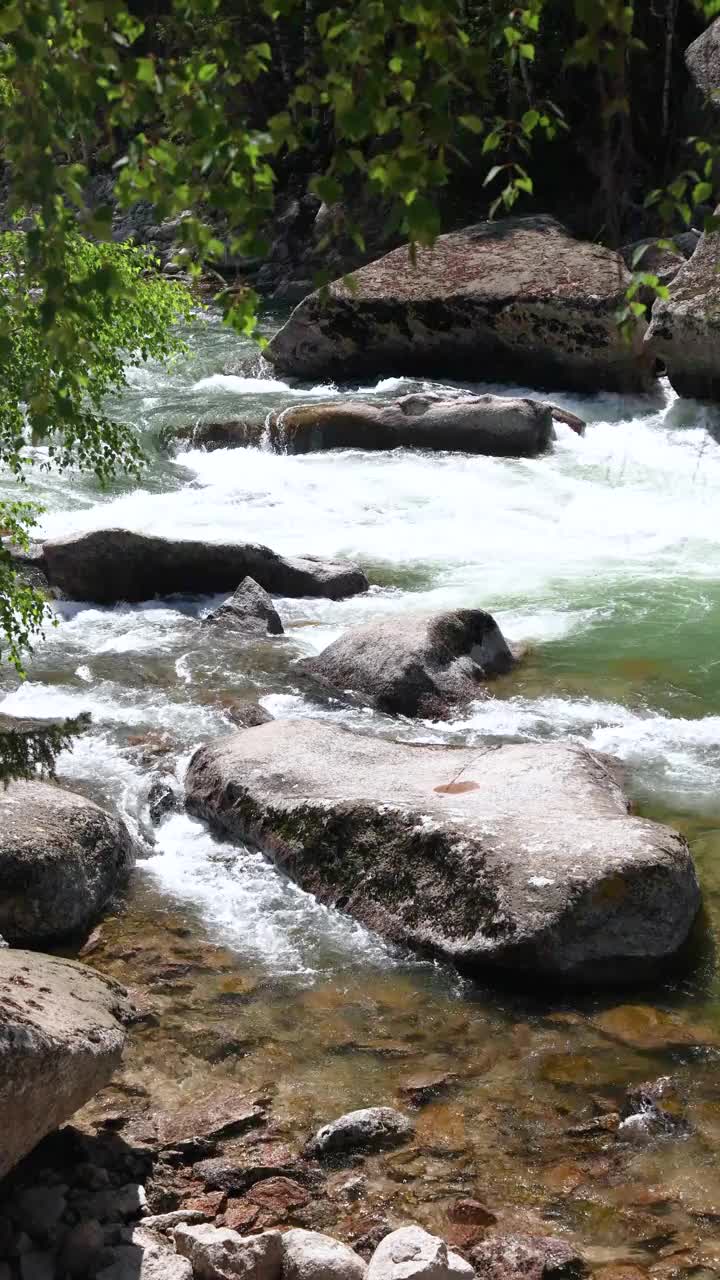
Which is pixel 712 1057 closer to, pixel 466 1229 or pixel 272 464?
pixel 466 1229

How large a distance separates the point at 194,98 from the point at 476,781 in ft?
19.0

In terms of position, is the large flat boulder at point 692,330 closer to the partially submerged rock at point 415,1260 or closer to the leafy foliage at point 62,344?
the leafy foliage at point 62,344

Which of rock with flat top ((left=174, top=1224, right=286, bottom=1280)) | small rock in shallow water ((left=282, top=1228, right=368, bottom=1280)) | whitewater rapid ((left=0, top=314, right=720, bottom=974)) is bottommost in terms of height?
whitewater rapid ((left=0, top=314, right=720, bottom=974))

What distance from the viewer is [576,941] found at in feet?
24.3

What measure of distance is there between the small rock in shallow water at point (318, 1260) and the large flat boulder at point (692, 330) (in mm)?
17393

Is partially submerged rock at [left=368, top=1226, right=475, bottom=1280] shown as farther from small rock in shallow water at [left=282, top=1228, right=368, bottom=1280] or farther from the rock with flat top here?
the rock with flat top

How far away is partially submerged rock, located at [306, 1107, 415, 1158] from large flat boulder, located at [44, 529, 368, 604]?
9088 millimetres

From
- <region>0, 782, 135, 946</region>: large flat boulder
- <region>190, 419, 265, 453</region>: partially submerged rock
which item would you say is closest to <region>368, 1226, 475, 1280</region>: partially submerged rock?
<region>0, 782, 135, 946</region>: large flat boulder

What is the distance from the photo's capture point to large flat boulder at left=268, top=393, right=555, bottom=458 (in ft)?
66.9

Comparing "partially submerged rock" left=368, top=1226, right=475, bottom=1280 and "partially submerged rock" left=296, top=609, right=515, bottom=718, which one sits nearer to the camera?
"partially submerged rock" left=368, top=1226, right=475, bottom=1280

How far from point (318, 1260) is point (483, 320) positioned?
67.4ft

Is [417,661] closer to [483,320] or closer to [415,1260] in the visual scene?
[415,1260]

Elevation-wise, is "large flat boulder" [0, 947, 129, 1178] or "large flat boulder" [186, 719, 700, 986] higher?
"large flat boulder" [0, 947, 129, 1178]

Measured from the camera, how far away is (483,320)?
78.8 ft
